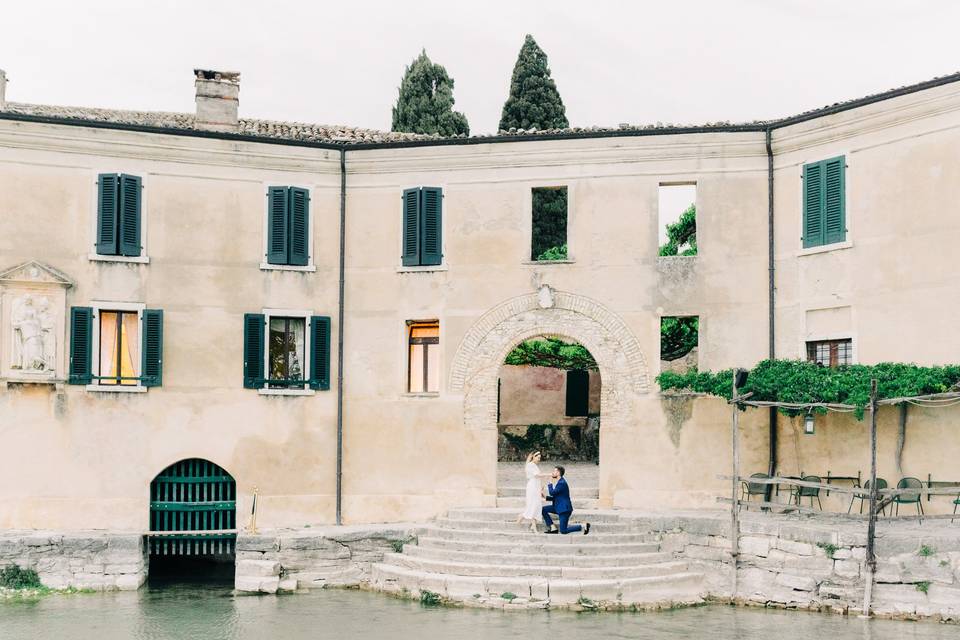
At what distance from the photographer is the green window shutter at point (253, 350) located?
924 inches

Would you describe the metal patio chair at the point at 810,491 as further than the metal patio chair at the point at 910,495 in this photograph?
Yes

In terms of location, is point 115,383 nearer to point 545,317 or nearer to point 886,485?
point 545,317

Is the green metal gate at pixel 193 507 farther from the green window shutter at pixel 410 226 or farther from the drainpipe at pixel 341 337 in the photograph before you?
the green window shutter at pixel 410 226

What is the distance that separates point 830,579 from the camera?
18953mm

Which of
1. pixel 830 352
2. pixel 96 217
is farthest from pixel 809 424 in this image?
pixel 96 217

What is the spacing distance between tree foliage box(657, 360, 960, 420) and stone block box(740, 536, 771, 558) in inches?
91.3

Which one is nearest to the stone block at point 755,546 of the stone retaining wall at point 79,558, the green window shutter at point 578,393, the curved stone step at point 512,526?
the curved stone step at point 512,526

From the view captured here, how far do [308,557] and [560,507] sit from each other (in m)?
4.39

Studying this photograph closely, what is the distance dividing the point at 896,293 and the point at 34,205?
49.5ft

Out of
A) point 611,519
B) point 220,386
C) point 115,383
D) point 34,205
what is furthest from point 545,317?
point 34,205

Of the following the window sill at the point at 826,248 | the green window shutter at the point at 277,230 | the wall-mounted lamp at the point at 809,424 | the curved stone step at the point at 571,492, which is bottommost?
the curved stone step at the point at 571,492

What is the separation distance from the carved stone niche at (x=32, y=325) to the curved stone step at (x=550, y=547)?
786 centimetres

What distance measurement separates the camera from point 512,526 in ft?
71.8

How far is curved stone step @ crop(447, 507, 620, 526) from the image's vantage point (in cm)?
2173
